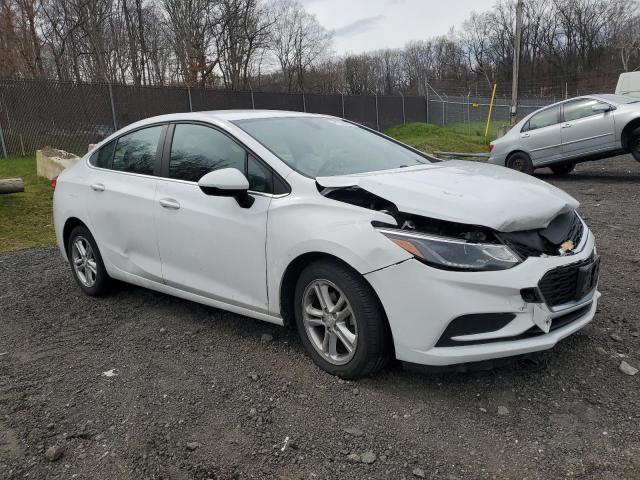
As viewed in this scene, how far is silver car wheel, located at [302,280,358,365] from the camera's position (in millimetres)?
2955

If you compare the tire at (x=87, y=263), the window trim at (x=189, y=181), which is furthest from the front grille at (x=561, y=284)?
the tire at (x=87, y=263)

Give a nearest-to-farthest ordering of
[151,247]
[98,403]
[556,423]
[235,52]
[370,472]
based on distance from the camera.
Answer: [370,472] < [556,423] < [98,403] < [151,247] < [235,52]

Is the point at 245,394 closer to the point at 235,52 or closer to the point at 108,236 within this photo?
the point at 108,236

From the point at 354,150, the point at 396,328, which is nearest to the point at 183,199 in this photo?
the point at 354,150

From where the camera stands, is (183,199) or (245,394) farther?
(183,199)

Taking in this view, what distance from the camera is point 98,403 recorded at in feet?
9.86

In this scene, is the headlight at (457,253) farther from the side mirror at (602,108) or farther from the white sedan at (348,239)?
the side mirror at (602,108)

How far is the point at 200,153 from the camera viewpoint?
3.80 m

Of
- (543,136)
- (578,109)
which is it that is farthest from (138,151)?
(578,109)

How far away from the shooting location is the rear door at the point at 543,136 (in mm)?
10633

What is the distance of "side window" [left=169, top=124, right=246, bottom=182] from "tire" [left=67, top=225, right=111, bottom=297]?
1275 millimetres

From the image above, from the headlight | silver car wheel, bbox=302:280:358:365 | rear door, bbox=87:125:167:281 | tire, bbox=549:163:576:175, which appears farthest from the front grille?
tire, bbox=549:163:576:175

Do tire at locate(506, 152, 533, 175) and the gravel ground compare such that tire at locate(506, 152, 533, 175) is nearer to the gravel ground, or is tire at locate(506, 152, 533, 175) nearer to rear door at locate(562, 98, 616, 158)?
rear door at locate(562, 98, 616, 158)

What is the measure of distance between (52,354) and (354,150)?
8.35 ft
